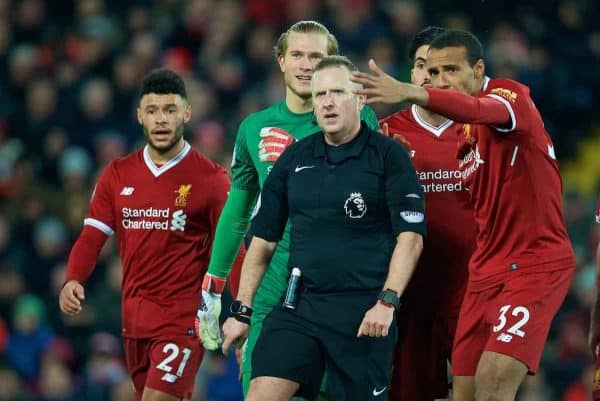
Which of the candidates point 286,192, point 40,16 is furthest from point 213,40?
point 286,192

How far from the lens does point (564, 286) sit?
7.83m

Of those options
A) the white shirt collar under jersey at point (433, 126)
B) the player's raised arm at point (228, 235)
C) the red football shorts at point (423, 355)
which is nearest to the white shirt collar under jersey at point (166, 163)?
the player's raised arm at point (228, 235)

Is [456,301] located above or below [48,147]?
below

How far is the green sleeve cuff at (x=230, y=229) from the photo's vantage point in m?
8.75

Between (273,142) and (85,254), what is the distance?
1798 mm

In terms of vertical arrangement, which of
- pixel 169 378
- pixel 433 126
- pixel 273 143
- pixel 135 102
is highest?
pixel 135 102

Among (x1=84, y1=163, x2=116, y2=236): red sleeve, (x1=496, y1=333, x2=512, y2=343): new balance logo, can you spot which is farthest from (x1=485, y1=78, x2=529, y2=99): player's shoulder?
(x1=84, y1=163, x2=116, y2=236): red sleeve

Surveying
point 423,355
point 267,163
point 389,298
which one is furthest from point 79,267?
point 389,298

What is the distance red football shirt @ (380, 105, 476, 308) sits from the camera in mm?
8609

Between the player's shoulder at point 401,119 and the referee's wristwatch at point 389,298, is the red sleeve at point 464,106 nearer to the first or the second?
the referee's wristwatch at point 389,298

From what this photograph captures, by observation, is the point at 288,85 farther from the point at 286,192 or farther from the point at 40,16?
the point at 40,16

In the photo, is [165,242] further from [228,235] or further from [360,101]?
[360,101]

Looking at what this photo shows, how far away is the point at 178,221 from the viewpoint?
9516 millimetres

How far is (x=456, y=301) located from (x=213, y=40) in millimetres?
7907
